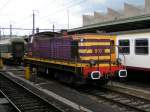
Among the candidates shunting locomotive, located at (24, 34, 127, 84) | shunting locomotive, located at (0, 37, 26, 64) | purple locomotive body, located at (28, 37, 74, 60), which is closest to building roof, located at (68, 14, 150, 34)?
shunting locomotive, located at (24, 34, 127, 84)

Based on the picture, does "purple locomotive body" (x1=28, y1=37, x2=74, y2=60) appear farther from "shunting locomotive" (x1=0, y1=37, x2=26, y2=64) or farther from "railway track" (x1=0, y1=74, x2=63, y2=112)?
"shunting locomotive" (x1=0, y1=37, x2=26, y2=64)

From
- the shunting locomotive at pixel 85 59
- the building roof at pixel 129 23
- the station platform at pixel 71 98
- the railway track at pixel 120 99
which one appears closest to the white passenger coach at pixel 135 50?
the building roof at pixel 129 23

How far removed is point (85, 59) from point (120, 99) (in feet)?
9.29

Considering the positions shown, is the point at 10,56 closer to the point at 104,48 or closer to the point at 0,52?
the point at 0,52

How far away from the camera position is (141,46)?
54.9 ft

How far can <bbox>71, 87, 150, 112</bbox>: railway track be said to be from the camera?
459 inches

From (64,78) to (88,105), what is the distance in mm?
5368

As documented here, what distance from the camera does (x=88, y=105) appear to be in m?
12.1

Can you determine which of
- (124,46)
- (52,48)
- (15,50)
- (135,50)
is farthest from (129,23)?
(15,50)

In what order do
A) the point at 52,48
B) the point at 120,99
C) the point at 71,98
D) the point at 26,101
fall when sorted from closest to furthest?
the point at 26,101, the point at 120,99, the point at 71,98, the point at 52,48

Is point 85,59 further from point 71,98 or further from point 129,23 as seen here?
point 129,23

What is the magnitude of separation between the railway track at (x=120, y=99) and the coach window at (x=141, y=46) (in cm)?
271

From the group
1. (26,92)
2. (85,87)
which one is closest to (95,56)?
(85,87)

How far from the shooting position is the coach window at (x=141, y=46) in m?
16.4
